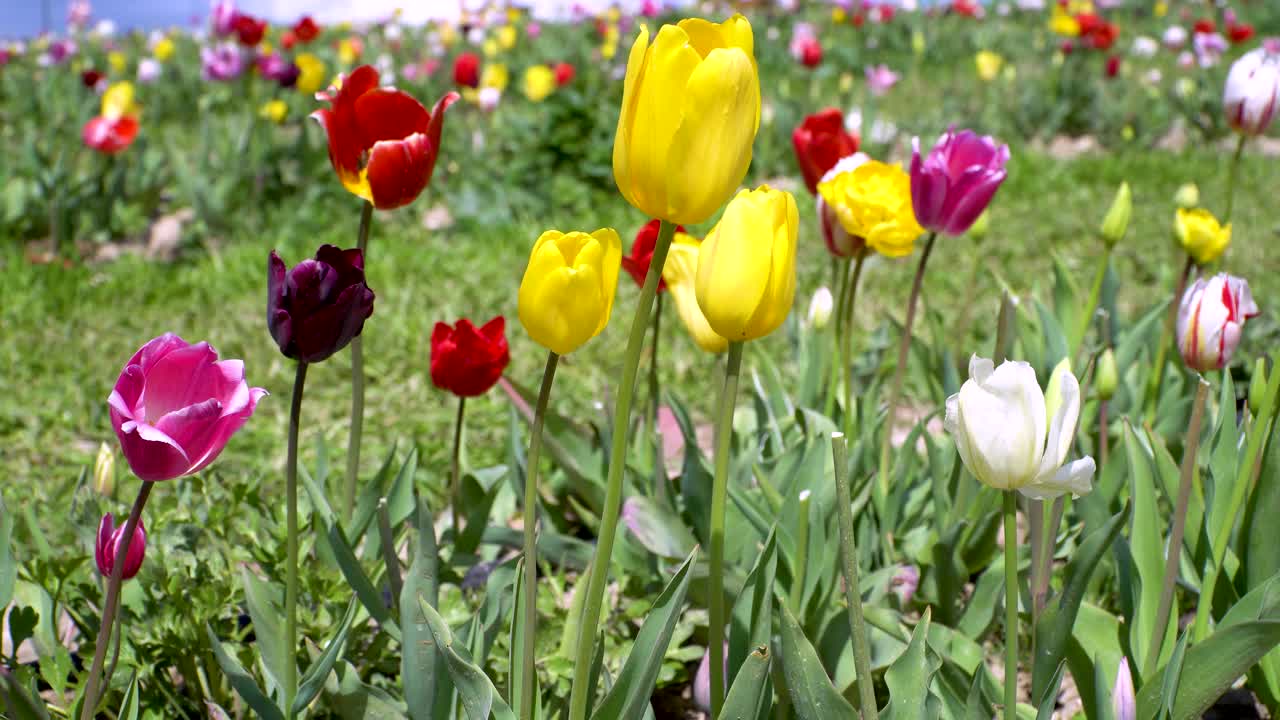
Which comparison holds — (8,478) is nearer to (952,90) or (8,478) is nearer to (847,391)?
(847,391)

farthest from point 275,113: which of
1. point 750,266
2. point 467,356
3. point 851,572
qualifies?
point 851,572

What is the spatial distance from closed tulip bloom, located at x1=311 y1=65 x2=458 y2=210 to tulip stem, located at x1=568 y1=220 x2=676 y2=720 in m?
0.57

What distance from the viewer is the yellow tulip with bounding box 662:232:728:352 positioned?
148 cm

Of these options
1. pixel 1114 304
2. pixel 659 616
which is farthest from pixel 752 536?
pixel 1114 304

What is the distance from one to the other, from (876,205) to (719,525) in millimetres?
801

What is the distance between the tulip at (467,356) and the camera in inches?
66.1

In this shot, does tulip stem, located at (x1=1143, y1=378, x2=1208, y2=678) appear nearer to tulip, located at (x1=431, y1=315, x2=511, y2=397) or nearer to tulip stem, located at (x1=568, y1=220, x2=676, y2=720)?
tulip stem, located at (x1=568, y1=220, x2=676, y2=720)

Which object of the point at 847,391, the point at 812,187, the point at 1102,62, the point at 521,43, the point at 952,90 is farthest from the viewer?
the point at 521,43

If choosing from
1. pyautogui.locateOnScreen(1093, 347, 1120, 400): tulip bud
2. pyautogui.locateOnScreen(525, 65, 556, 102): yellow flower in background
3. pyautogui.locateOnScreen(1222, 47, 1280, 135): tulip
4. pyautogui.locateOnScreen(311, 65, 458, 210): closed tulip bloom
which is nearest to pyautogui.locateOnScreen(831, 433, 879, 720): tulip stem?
pyautogui.locateOnScreen(311, 65, 458, 210): closed tulip bloom

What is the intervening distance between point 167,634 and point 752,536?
855 millimetres

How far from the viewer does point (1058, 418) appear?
101 centimetres

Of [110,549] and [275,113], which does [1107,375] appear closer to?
[110,549]

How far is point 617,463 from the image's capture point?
1.05 m

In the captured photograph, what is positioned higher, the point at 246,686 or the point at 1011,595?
the point at 1011,595
